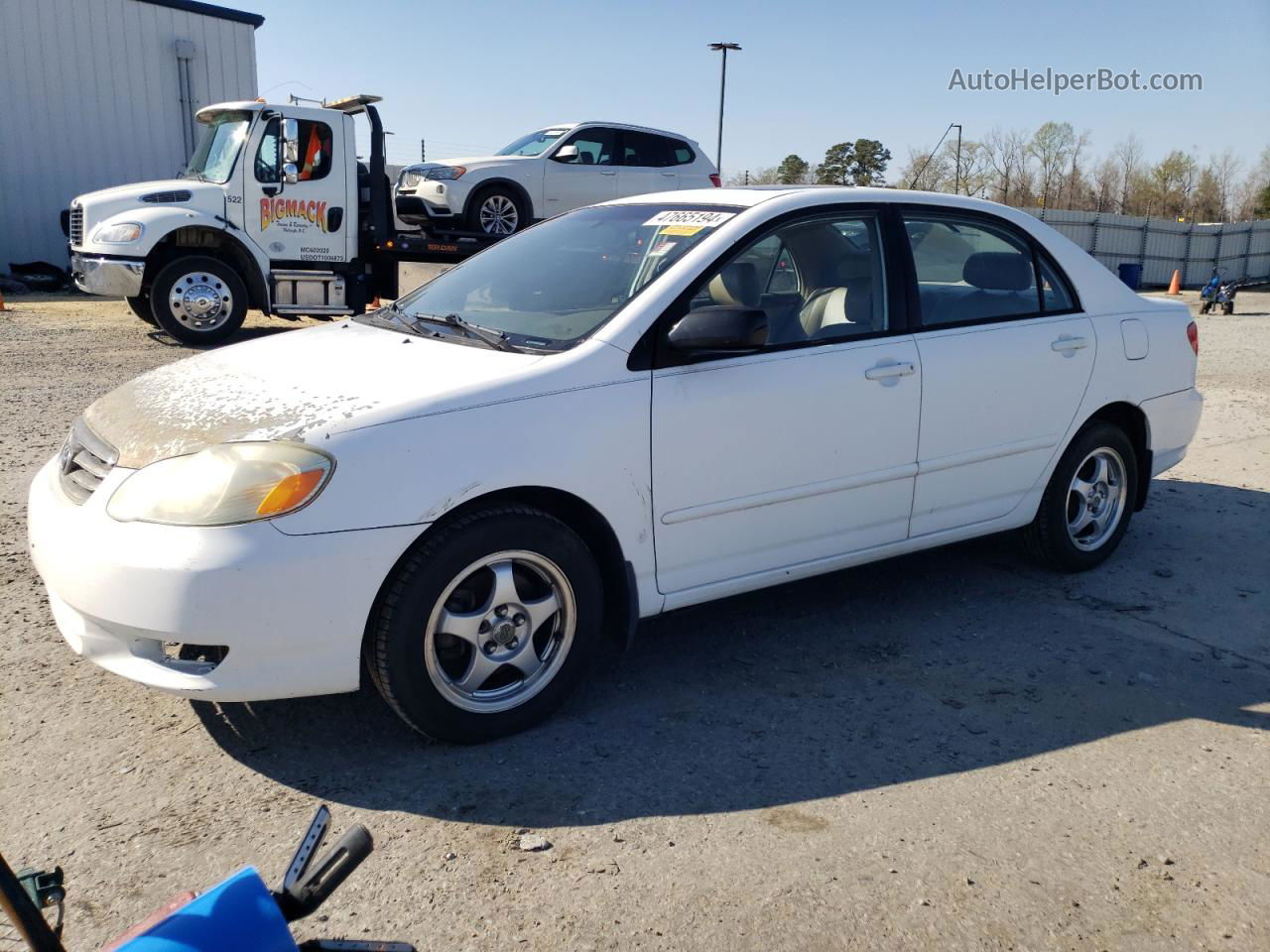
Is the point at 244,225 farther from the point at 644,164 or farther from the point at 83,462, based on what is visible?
the point at 83,462

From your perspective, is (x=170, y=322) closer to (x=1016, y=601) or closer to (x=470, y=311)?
(x=470, y=311)

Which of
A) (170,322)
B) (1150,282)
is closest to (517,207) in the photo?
(170,322)

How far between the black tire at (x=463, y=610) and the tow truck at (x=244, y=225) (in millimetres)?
9639

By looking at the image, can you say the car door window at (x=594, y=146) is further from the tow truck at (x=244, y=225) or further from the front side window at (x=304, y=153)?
the front side window at (x=304, y=153)

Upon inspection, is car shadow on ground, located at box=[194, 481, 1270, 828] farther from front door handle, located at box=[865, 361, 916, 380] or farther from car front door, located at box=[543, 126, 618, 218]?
car front door, located at box=[543, 126, 618, 218]

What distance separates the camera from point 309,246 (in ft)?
40.3

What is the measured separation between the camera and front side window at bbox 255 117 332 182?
1182 centimetres

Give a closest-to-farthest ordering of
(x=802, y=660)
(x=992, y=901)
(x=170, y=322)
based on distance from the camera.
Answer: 1. (x=992, y=901)
2. (x=802, y=660)
3. (x=170, y=322)

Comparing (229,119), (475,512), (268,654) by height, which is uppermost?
(229,119)

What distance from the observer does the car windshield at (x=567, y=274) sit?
3748 mm

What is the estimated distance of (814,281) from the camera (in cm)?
417

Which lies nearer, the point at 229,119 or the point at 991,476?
the point at 991,476

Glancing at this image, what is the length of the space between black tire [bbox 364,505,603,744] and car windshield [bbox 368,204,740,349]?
2.17 feet

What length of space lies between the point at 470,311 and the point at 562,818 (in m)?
1.94
